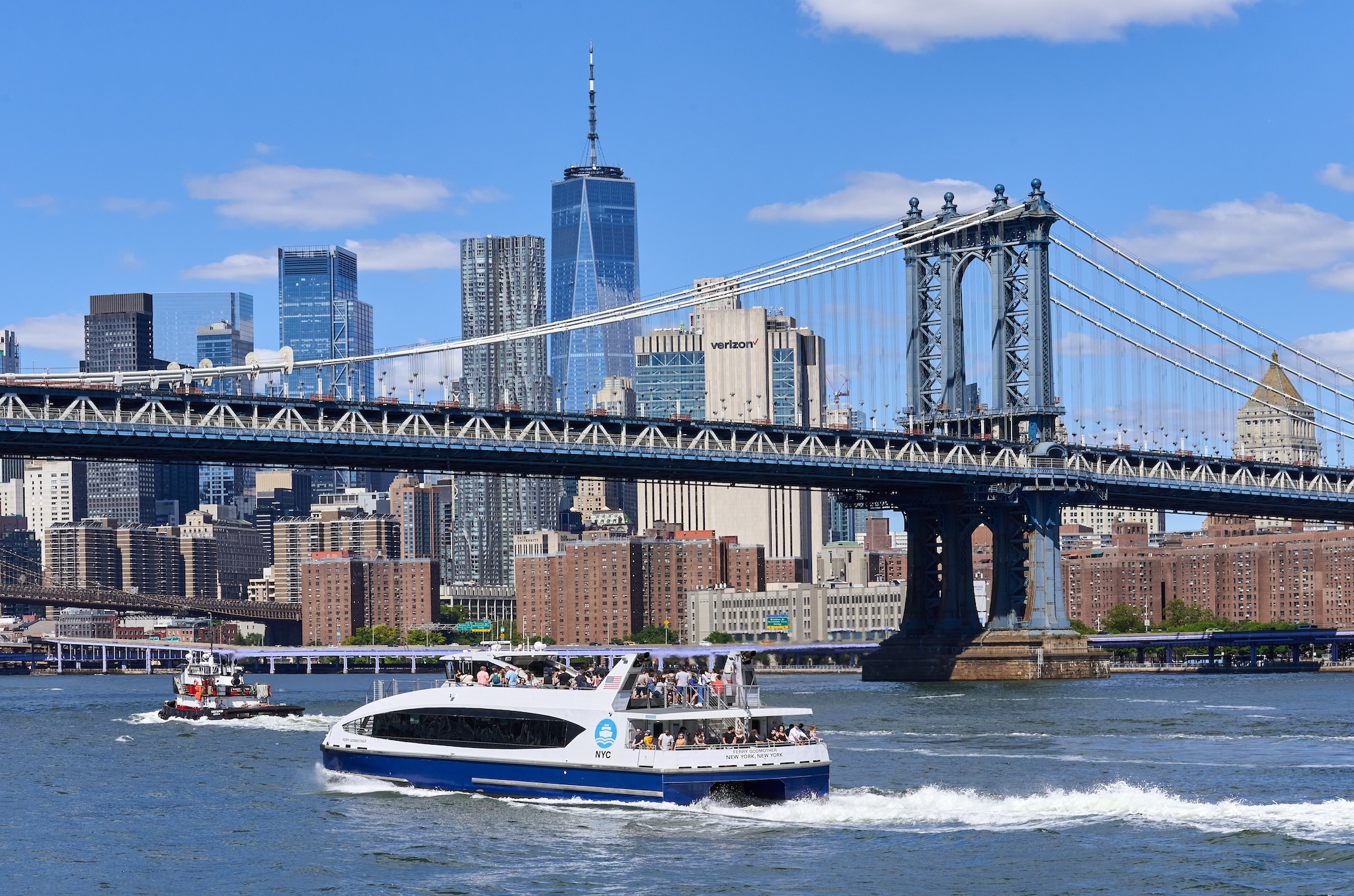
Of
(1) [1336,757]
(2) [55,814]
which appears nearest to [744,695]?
(2) [55,814]

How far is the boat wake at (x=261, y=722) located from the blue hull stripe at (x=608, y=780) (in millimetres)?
28407

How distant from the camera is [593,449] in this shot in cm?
9706

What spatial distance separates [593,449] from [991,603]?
993 inches

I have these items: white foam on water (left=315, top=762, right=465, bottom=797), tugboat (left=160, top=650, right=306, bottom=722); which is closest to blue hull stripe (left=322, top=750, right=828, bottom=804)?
white foam on water (left=315, top=762, right=465, bottom=797)

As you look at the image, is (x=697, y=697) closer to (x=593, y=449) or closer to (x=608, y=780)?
(x=608, y=780)

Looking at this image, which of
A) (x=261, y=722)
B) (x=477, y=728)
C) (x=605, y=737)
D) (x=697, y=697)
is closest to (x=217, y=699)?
(x=261, y=722)

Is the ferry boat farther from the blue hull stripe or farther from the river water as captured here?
the river water

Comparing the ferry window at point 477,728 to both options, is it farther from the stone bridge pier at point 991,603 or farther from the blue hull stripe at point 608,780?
the stone bridge pier at point 991,603

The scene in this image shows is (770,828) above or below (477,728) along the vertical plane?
below

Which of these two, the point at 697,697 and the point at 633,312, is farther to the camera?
the point at 633,312

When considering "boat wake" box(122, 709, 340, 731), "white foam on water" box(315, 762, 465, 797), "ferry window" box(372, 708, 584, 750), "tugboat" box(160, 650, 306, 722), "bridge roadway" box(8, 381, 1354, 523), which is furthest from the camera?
"bridge roadway" box(8, 381, 1354, 523)

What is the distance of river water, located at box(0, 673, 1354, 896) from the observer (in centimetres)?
3616

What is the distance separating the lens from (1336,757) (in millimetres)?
54469

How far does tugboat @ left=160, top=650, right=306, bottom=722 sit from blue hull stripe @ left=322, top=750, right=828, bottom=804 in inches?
1423
